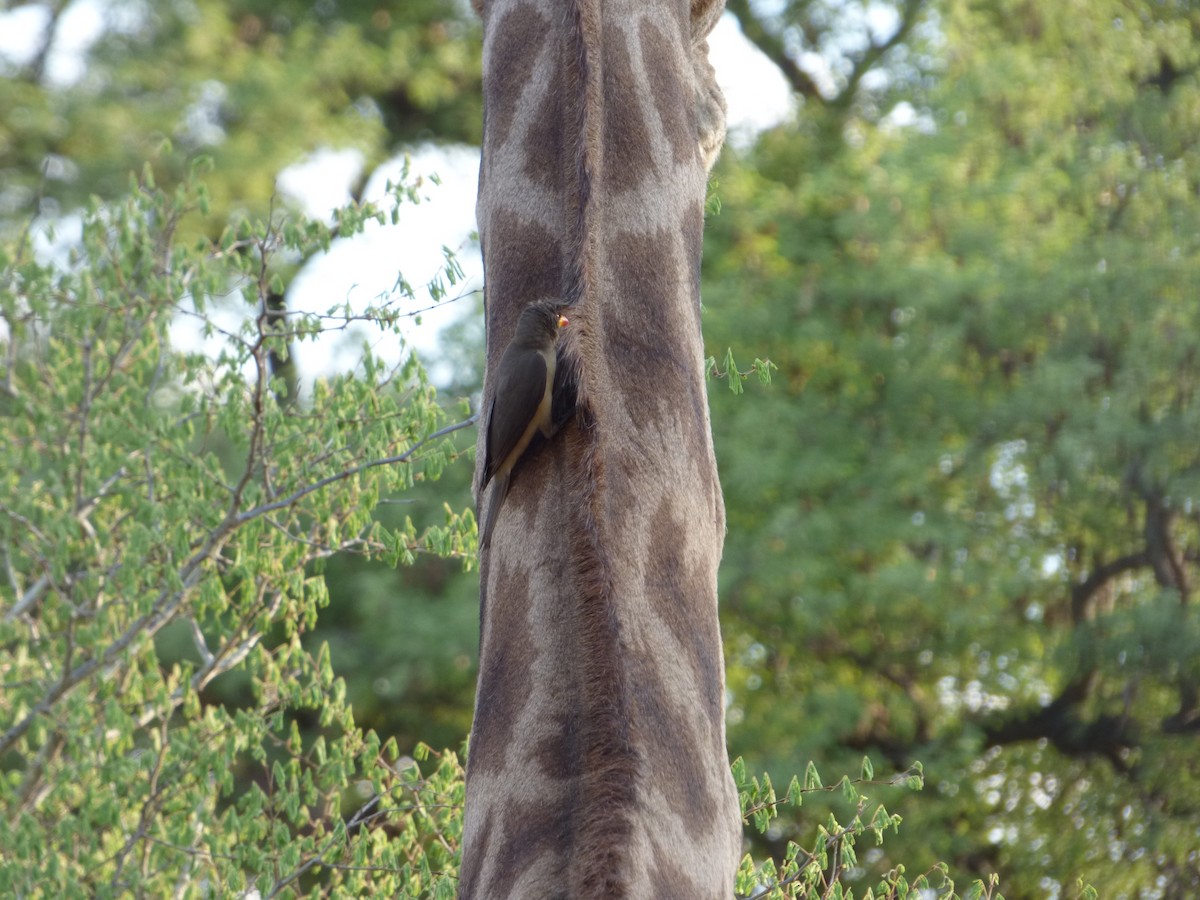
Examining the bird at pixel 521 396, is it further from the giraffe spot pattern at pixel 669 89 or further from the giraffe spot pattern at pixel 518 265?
the giraffe spot pattern at pixel 669 89

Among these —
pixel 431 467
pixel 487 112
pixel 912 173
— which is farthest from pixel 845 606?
pixel 487 112

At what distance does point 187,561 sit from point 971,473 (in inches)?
324

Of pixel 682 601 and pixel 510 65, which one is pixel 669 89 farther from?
pixel 682 601

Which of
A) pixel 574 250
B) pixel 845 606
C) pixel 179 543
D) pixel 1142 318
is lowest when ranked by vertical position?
pixel 574 250

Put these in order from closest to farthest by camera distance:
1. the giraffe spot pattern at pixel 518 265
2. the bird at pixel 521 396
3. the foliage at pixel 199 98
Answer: the bird at pixel 521 396, the giraffe spot pattern at pixel 518 265, the foliage at pixel 199 98

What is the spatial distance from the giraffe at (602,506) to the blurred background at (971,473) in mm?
7932

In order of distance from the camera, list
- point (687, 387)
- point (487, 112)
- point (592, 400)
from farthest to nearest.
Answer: point (487, 112)
point (687, 387)
point (592, 400)

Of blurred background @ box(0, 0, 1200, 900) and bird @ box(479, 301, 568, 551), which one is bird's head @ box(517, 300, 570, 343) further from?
blurred background @ box(0, 0, 1200, 900)

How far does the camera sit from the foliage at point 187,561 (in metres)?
6.54

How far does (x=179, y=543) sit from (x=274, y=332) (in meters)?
1.05

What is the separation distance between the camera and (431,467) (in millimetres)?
6520

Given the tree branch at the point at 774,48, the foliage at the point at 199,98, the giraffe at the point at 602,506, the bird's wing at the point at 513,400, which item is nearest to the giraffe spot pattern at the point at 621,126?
the giraffe at the point at 602,506

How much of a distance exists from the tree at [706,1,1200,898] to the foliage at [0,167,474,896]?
6154 millimetres

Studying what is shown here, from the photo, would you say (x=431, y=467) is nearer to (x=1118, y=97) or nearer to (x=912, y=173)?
(x=912, y=173)
